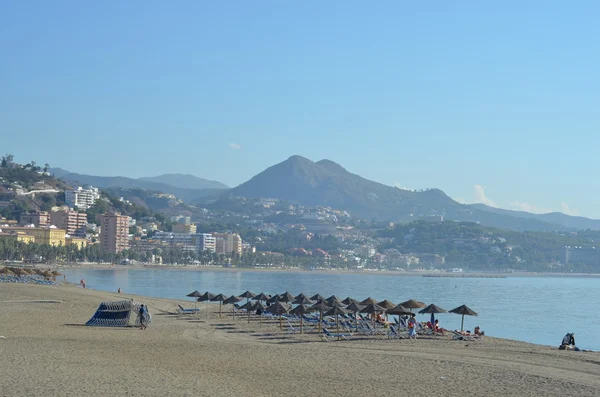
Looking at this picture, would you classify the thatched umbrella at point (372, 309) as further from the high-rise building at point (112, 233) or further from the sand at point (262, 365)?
the high-rise building at point (112, 233)

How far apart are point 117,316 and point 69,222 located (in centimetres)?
15518

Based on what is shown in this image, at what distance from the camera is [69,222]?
180125 millimetres

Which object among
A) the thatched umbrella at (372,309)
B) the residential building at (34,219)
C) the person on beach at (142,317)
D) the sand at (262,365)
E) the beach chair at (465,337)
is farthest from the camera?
the residential building at (34,219)

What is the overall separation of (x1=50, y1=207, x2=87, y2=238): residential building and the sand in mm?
152943

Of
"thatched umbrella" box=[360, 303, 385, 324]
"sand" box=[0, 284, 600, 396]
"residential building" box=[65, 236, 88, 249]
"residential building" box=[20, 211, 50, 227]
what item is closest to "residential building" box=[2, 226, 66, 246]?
"residential building" box=[65, 236, 88, 249]

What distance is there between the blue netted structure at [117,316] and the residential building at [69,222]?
5955 inches

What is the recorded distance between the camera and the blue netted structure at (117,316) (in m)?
30.6

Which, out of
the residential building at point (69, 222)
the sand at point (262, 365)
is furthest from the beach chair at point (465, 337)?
the residential building at point (69, 222)

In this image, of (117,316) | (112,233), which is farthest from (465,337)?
(112,233)

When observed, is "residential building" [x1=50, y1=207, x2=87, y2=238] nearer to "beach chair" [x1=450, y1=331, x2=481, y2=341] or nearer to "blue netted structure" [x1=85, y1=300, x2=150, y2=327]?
"blue netted structure" [x1=85, y1=300, x2=150, y2=327]

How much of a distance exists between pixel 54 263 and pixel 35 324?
345 ft

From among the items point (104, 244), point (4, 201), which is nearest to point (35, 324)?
point (104, 244)

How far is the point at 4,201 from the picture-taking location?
191375 mm

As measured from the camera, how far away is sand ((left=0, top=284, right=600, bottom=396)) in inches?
666
